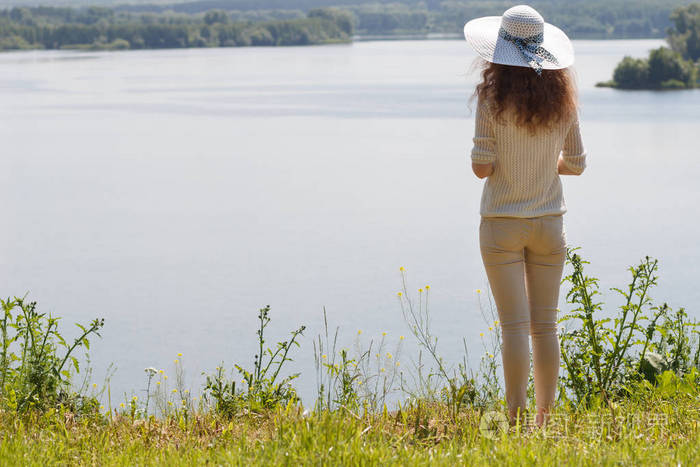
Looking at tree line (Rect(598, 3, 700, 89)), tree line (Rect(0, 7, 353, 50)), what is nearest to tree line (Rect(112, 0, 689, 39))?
tree line (Rect(0, 7, 353, 50))

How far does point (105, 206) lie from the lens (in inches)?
465

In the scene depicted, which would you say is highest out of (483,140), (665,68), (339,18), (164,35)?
(339,18)

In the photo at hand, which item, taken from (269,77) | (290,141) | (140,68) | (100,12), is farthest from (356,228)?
(100,12)

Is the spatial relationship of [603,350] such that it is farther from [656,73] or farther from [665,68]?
[665,68]

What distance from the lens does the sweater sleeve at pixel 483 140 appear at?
2.82 m

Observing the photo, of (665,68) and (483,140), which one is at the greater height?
(483,140)

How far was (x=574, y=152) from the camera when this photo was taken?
297cm

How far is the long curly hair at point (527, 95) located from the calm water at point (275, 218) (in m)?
0.71

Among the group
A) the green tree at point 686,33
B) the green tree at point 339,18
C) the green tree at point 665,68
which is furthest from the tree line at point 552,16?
the green tree at point 665,68

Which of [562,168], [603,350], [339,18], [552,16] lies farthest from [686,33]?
[562,168]

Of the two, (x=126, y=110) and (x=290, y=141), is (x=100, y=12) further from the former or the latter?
(x=290, y=141)

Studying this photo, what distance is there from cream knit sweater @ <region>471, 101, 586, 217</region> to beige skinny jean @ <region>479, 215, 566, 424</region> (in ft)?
0.12

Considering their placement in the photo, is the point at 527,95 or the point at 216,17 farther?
the point at 216,17

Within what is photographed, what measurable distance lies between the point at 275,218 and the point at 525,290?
26.7 feet
